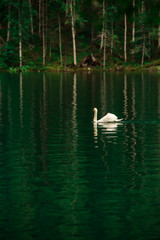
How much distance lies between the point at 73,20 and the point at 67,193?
257 ft

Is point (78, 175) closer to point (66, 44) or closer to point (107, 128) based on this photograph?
point (107, 128)

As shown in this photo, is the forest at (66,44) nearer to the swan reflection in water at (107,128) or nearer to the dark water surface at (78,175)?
the dark water surface at (78,175)

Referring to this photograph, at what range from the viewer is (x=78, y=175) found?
56.3 ft

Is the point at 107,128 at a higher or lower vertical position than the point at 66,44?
lower

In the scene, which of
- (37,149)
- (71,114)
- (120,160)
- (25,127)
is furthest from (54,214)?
(71,114)

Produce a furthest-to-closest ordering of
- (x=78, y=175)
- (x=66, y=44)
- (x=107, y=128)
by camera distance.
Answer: (x=66, y=44) → (x=107, y=128) → (x=78, y=175)

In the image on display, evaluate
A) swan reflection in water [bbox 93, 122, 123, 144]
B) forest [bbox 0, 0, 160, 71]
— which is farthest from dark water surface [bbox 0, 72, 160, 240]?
forest [bbox 0, 0, 160, 71]

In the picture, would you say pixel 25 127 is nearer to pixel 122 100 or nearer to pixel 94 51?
pixel 122 100

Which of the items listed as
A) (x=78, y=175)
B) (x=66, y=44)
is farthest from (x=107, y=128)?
(x=66, y=44)

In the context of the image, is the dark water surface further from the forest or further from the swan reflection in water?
the forest

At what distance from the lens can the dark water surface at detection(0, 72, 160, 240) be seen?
1218 cm

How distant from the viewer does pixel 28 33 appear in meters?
104

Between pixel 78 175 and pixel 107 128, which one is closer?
pixel 78 175

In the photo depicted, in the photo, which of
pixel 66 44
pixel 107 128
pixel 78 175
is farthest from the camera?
pixel 66 44
